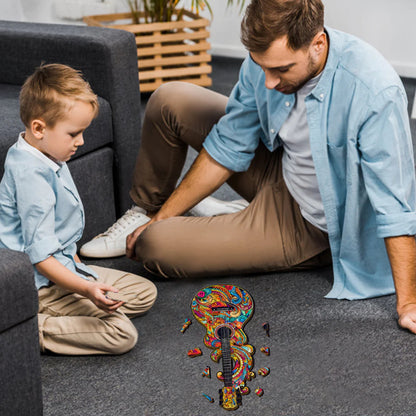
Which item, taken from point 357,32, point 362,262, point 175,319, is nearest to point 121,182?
point 175,319

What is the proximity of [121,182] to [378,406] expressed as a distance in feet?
3.40

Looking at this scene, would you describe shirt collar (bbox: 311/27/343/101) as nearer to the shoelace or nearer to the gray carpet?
the gray carpet

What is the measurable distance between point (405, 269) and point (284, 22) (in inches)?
23.4

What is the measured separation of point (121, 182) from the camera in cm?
199

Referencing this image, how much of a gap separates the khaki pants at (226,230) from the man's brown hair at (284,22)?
451 millimetres

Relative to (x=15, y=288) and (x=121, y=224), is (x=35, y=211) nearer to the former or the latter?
(x=15, y=288)

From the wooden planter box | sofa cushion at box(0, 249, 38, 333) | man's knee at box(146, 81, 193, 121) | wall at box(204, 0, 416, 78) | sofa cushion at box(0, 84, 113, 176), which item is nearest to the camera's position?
sofa cushion at box(0, 249, 38, 333)

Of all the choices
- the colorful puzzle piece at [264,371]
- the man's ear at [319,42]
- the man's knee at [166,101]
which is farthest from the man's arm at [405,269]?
the man's knee at [166,101]

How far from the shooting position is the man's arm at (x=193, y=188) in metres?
1.75

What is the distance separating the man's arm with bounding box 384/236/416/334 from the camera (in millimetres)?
1436

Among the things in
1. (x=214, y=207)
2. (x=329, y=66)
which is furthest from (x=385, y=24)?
(x=329, y=66)

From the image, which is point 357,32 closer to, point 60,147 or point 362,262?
point 362,262

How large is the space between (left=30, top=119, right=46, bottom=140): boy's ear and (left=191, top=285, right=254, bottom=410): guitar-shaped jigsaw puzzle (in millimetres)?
578

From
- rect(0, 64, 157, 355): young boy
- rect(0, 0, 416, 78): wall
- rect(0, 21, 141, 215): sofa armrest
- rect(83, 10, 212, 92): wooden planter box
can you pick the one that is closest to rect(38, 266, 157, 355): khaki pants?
rect(0, 64, 157, 355): young boy
